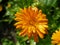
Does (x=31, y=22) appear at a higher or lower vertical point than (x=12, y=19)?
lower

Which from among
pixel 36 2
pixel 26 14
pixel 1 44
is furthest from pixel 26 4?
pixel 1 44

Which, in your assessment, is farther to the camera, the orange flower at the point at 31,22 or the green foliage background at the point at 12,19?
the green foliage background at the point at 12,19

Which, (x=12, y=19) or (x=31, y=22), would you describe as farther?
(x=12, y=19)

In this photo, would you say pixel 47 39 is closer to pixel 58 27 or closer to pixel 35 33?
pixel 58 27

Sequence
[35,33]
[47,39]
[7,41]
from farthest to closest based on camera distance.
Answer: [7,41] < [47,39] < [35,33]

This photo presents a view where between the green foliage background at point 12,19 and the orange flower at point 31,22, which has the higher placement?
the green foliage background at point 12,19

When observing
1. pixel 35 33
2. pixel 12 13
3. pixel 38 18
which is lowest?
pixel 35 33
